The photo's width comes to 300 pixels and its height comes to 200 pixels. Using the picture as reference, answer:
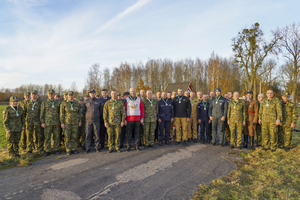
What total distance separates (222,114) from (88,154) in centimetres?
535

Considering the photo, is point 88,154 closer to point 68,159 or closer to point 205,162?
point 68,159

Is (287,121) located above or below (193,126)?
above

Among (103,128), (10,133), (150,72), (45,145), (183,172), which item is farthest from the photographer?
(150,72)

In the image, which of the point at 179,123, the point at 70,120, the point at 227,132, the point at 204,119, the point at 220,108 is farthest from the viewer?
the point at 204,119

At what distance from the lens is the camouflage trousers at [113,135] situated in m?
6.51

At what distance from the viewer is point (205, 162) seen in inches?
211

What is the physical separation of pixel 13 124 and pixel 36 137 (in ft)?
3.03

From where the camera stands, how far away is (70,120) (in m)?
6.42

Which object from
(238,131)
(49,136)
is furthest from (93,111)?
(238,131)

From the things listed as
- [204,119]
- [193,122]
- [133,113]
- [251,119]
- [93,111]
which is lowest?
[193,122]

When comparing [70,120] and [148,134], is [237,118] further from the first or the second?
[70,120]

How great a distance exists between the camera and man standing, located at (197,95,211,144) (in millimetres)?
8031

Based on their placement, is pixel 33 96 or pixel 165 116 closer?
pixel 33 96

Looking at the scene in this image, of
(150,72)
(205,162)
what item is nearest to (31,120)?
(205,162)
